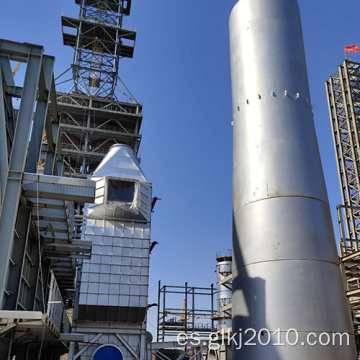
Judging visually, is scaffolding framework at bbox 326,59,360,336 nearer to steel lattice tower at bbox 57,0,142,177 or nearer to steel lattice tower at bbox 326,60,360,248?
steel lattice tower at bbox 326,60,360,248

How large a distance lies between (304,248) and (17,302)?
945 centimetres

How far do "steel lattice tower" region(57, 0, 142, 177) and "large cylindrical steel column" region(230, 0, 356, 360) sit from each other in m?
34.9

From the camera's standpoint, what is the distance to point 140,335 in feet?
84.6

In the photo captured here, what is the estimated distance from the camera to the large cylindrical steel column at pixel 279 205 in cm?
987

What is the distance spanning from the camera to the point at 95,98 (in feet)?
161

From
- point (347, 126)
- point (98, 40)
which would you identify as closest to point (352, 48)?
point (347, 126)

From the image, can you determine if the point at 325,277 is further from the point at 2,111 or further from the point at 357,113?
the point at 357,113

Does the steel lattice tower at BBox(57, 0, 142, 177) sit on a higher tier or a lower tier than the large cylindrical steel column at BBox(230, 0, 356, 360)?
higher

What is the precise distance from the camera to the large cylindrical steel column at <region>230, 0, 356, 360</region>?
32.4 feet

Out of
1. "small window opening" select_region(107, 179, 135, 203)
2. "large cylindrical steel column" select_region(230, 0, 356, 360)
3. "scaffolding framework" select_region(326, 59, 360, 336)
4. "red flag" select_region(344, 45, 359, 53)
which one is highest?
"red flag" select_region(344, 45, 359, 53)

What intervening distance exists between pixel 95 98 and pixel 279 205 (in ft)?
137

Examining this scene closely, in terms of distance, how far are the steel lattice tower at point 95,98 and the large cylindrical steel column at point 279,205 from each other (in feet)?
114

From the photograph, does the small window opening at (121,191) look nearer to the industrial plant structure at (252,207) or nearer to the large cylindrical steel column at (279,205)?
the industrial plant structure at (252,207)

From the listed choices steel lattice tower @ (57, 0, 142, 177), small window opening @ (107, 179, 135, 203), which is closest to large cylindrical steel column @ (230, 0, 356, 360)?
small window opening @ (107, 179, 135, 203)
